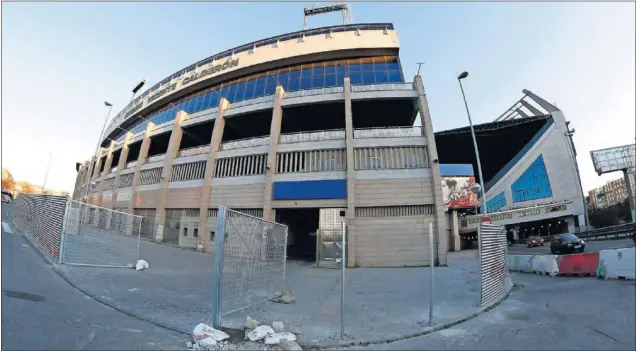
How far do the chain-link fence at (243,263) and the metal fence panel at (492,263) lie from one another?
5.61m

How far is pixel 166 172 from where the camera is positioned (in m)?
26.0

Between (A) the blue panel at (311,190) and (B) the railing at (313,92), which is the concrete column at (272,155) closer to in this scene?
(A) the blue panel at (311,190)

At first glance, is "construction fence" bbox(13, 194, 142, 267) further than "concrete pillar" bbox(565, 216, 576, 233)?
No

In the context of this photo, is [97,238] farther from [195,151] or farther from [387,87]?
[387,87]

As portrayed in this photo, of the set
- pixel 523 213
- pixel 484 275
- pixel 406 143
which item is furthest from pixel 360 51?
Answer: pixel 523 213

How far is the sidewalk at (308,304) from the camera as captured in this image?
5.68 m

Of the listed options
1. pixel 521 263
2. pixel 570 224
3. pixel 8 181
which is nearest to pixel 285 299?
pixel 521 263

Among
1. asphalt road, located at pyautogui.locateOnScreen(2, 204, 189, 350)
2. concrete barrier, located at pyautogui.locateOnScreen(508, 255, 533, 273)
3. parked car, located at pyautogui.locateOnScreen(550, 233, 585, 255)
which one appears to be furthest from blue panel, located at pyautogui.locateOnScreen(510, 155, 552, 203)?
asphalt road, located at pyautogui.locateOnScreen(2, 204, 189, 350)

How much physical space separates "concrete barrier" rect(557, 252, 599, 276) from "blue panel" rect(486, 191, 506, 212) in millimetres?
40491

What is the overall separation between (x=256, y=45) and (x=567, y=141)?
150ft

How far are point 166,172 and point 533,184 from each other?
49.2 metres

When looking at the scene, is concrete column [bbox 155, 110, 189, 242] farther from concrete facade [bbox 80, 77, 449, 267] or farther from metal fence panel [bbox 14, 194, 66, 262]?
metal fence panel [bbox 14, 194, 66, 262]

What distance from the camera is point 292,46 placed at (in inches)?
1026

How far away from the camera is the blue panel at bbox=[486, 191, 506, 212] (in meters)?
46.1
